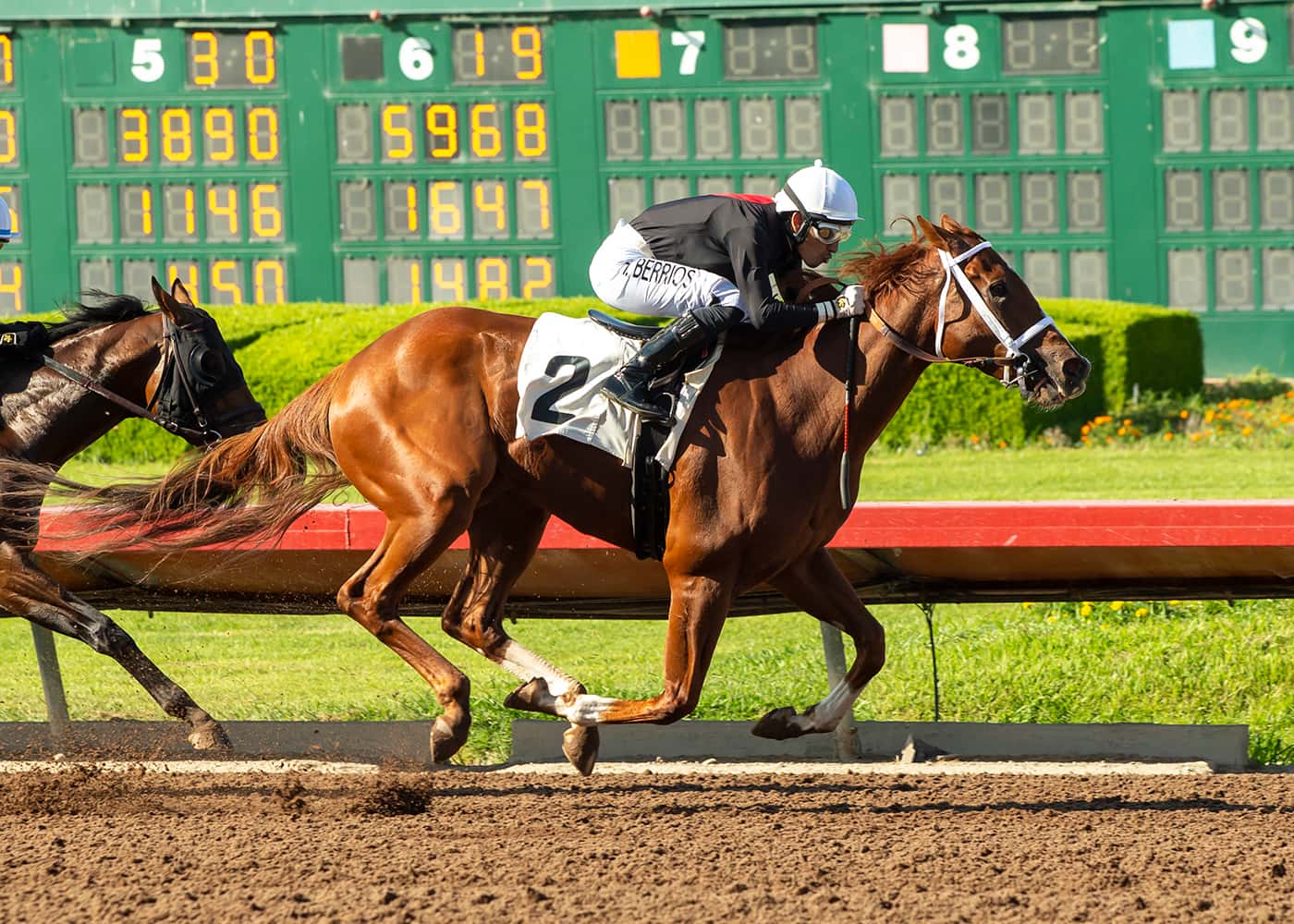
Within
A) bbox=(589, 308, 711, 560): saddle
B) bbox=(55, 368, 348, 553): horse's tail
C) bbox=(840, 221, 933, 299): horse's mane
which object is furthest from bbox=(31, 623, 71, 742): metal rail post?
→ bbox=(840, 221, 933, 299): horse's mane

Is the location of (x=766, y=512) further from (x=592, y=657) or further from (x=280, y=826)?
(x=592, y=657)

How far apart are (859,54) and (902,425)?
3.00 meters

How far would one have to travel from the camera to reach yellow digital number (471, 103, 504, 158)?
14000 mm

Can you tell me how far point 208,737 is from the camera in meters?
5.03

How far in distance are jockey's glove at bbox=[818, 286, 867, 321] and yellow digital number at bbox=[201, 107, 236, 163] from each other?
10.3 metres

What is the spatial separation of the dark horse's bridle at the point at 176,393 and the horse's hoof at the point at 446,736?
4.75 ft

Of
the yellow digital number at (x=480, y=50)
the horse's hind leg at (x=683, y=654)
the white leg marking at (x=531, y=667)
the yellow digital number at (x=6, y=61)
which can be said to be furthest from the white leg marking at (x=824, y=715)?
the yellow digital number at (x=6, y=61)

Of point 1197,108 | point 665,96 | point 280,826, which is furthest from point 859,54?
point 280,826

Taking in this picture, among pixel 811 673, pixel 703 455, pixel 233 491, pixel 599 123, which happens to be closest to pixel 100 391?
pixel 233 491

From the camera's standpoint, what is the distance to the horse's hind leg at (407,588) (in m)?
4.61

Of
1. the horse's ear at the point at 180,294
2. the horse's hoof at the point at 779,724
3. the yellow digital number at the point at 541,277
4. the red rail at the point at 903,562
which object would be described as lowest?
the horse's hoof at the point at 779,724

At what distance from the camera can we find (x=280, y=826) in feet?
14.5

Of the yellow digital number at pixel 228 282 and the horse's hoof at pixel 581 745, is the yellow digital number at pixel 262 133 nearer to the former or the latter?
the yellow digital number at pixel 228 282

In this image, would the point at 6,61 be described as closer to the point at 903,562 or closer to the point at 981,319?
the point at 903,562
